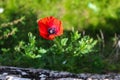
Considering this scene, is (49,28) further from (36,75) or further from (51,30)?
(36,75)

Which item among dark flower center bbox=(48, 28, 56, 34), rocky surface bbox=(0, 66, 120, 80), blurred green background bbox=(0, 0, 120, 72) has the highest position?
blurred green background bbox=(0, 0, 120, 72)

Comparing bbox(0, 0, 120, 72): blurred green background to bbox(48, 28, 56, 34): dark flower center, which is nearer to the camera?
bbox(48, 28, 56, 34): dark flower center

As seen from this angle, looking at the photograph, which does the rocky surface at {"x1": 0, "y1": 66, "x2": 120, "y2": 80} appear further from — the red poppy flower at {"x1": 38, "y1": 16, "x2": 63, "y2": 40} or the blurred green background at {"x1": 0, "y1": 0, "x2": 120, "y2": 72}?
the blurred green background at {"x1": 0, "y1": 0, "x2": 120, "y2": 72}

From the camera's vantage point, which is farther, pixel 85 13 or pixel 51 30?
pixel 85 13

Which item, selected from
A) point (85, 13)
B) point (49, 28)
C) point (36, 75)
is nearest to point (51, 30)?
point (49, 28)

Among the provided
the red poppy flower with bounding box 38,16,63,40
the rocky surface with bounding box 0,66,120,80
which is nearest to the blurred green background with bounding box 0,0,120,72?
the red poppy flower with bounding box 38,16,63,40

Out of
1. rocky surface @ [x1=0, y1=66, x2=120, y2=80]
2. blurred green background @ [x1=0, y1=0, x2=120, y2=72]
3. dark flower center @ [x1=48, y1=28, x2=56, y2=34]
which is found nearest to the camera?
rocky surface @ [x1=0, y1=66, x2=120, y2=80]

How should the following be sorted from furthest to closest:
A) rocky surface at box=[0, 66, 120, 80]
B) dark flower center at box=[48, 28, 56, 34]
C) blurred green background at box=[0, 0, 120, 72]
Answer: blurred green background at box=[0, 0, 120, 72], dark flower center at box=[48, 28, 56, 34], rocky surface at box=[0, 66, 120, 80]

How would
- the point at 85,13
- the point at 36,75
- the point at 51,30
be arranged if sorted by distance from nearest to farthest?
the point at 36,75, the point at 51,30, the point at 85,13

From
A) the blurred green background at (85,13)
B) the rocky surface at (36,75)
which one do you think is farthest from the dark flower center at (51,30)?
the blurred green background at (85,13)

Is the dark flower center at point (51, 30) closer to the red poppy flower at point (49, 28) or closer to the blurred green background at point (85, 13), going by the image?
the red poppy flower at point (49, 28)
